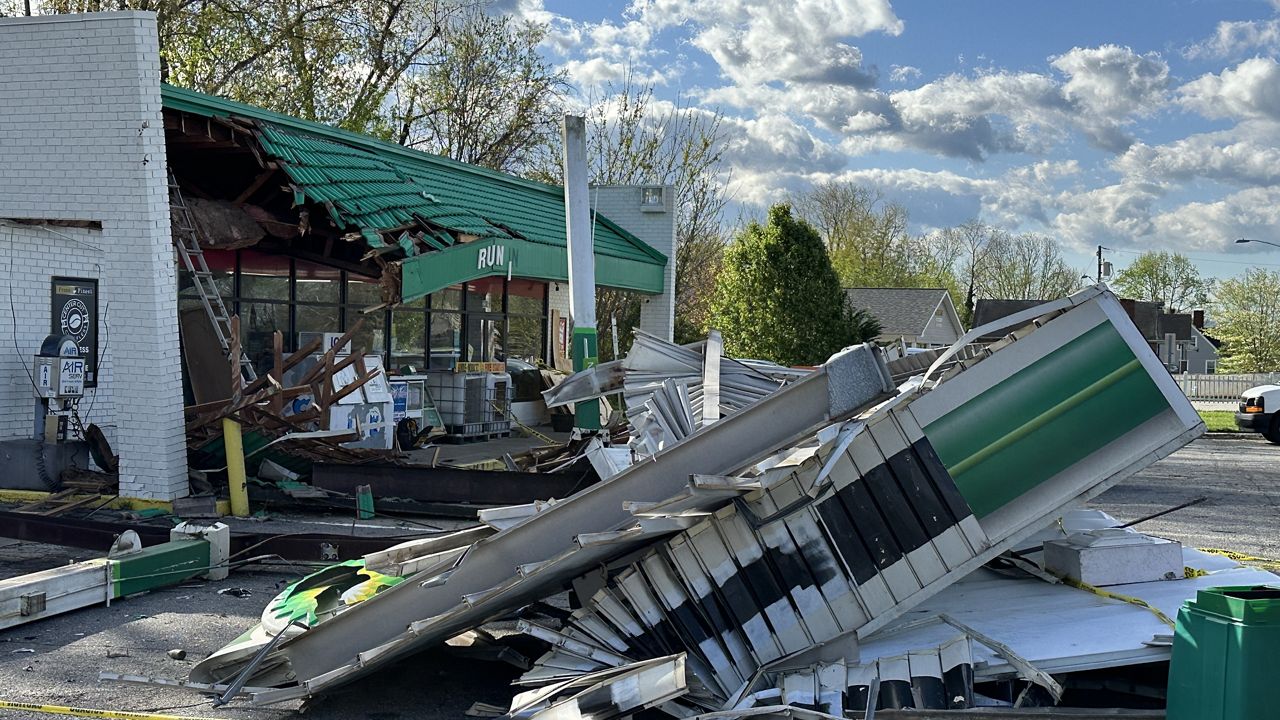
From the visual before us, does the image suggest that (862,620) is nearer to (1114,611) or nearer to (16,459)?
→ (1114,611)

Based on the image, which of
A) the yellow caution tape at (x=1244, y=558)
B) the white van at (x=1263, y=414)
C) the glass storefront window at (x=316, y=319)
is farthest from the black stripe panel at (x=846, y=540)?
the white van at (x=1263, y=414)

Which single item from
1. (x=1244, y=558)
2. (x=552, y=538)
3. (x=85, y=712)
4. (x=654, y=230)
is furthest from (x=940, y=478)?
(x=654, y=230)

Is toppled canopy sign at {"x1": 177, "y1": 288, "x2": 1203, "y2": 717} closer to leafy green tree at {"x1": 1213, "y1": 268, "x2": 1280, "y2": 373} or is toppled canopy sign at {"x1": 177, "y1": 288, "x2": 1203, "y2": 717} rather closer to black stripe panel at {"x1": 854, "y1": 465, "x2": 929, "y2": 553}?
black stripe panel at {"x1": 854, "y1": 465, "x2": 929, "y2": 553}

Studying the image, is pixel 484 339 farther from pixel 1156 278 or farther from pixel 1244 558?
pixel 1156 278

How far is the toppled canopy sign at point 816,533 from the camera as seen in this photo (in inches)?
228

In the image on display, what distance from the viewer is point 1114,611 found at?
6426 mm

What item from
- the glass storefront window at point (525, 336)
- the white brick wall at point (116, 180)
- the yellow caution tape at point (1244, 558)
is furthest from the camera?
the glass storefront window at point (525, 336)

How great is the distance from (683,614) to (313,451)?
825cm

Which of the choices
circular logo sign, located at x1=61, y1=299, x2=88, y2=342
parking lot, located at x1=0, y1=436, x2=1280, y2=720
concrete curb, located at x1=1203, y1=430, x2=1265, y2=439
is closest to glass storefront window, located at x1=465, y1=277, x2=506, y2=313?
circular logo sign, located at x1=61, y1=299, x2=88, y2=342

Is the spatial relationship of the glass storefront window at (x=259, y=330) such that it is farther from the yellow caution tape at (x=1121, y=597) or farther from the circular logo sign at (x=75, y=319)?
the yellow caution tape at (x=1121, y=597)

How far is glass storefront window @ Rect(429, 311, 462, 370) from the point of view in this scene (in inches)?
784

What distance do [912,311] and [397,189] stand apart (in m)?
44.1

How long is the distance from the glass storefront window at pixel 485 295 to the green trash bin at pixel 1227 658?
16.8 m

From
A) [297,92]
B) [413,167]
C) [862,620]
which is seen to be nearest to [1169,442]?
[862,620]
